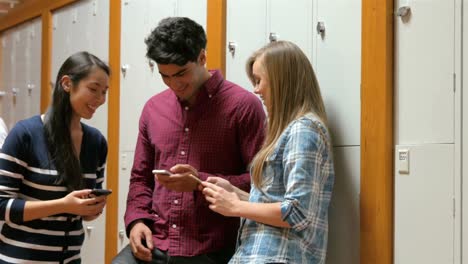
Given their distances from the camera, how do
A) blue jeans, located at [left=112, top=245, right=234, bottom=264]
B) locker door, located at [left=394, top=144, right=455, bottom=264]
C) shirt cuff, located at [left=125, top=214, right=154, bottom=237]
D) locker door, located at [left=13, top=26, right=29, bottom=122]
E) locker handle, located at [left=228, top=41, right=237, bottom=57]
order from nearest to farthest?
locker door, located at [left=394, top=144, right=455, bottom=264]
blue jeans, located at [left=112, top=245, right=234, bottom=264]
shirt cuff, located at [left=125, top=214, right=154, bottom=237]
locker handle, located at [left=228, top=41, right=237, bottom=57]
locker door, located at [left=13, top=26, right=29, bottom=122]

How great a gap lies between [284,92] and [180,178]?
0.48 m

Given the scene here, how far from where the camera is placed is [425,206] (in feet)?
6.95

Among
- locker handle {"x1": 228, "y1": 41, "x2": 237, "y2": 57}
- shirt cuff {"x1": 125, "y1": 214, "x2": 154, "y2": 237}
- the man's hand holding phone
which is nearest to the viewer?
the man's hand holding phone

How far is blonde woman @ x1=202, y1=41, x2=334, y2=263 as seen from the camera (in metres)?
1.91

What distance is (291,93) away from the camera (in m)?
2.12

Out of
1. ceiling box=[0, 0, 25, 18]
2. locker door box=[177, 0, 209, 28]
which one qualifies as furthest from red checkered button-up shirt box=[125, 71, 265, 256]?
ceiling box=[0, 0, 25, 18]

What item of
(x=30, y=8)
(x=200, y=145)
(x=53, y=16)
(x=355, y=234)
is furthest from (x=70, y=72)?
(x=30, y=8)

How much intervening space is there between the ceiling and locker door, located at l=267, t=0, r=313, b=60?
3438 millimetres

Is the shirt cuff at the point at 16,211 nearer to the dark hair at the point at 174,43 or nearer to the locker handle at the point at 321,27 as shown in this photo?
the dark hair at the point at 174,43

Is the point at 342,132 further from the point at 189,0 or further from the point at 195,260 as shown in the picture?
the point at 189,0

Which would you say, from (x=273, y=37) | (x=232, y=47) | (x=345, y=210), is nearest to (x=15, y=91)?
(x=232, y=47)

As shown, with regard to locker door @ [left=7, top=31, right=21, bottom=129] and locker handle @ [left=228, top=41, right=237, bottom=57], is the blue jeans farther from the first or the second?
locker door @ [left=7, top=31, right=21, bottom=129]

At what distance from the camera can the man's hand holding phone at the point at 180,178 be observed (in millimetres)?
2156

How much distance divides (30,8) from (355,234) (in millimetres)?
3990
